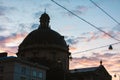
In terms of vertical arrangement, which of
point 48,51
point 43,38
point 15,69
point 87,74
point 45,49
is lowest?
point 15,69

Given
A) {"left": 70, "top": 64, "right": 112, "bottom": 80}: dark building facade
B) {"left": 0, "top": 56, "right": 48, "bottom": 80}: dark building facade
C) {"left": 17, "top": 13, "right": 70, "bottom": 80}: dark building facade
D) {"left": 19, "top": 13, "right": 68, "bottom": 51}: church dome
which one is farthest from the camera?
{"left": 70, "top": 64, "right": 112, "bottom": 80}: dark building facade

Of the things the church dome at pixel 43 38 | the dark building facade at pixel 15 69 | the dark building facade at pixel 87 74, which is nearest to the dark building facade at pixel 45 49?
the church dome at pixel 43 38

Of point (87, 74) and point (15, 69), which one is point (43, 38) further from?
point (15, 69)

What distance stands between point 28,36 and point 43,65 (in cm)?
1437

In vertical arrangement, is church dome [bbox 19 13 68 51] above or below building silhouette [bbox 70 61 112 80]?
above

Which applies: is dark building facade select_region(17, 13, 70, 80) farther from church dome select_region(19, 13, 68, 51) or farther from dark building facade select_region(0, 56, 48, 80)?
dark building facade select_region(0, 56, 48, 80)

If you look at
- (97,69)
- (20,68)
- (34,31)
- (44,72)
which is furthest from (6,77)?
(97,69)

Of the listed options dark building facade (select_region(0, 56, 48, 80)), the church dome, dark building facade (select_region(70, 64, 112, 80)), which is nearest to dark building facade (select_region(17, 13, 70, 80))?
the church dome

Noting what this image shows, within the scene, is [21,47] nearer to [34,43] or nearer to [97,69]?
[34,43]

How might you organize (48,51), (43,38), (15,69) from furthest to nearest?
(43,38), (48,51), (15,69)

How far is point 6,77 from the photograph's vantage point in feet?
234

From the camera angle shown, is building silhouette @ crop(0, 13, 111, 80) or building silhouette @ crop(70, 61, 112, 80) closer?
building silhouette @ crop(0, 13, 111, 80)

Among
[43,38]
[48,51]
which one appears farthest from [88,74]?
[43,38]

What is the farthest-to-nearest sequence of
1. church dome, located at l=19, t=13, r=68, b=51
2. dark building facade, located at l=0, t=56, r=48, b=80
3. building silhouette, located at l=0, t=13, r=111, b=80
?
1. church dome, located at l=19, t=13, r=68, b=51
2. building silhouette, located at l=0, t=13, r=111, b=80
3. dark building facade, located at l=0, t=56, r=48, b=80
